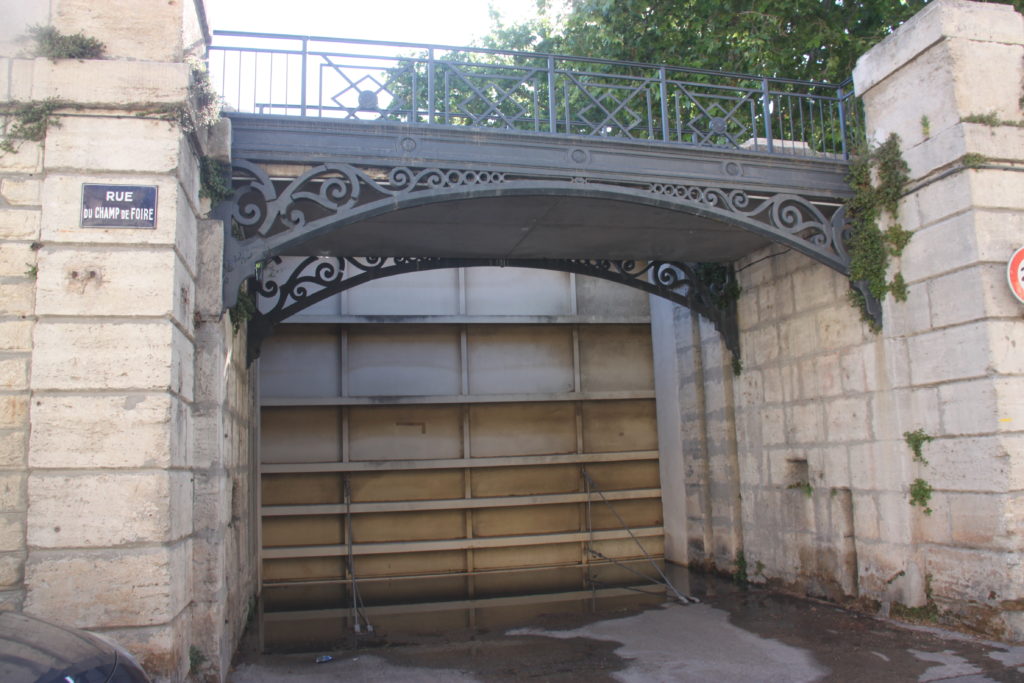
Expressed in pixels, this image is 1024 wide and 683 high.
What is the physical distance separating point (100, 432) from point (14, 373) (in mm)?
612

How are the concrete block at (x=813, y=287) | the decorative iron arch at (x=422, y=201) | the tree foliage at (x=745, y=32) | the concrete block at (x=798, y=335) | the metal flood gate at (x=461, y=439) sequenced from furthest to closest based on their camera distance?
the tree foliage at (x=745, y=32) → the metal flood gate at (x=461, y=439) → the concrete block at (x=798, y=335) → the concrete block at (x=813, y=287) → the decorative iron arch at (x=422, y=201)

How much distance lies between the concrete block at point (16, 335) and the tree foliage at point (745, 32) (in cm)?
967

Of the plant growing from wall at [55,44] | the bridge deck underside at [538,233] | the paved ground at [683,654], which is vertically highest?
the plant growing from wall at [55,44]

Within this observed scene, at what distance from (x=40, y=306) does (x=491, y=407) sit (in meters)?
6.64

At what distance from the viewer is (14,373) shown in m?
4.67

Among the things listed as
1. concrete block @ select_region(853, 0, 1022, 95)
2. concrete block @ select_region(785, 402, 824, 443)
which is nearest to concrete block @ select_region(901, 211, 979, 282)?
concrete block @ select_region(853, 0, 1022, 95)

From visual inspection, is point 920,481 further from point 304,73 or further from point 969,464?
point 304,73

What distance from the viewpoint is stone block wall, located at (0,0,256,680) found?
4.50 metres

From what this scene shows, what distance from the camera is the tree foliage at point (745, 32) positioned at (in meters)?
11.6

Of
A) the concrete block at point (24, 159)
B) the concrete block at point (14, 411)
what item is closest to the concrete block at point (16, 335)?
the concrete block at point (14, 411)

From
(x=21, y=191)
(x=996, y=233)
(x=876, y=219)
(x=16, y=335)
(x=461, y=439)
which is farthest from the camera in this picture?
(x=461, y=439)

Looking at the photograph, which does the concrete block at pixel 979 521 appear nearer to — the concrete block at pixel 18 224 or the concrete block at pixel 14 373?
the concrete block at pixel 14 373

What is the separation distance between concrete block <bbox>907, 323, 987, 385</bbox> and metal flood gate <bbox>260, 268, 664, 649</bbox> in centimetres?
435

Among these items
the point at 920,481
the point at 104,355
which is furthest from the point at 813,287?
the point at 104,355
